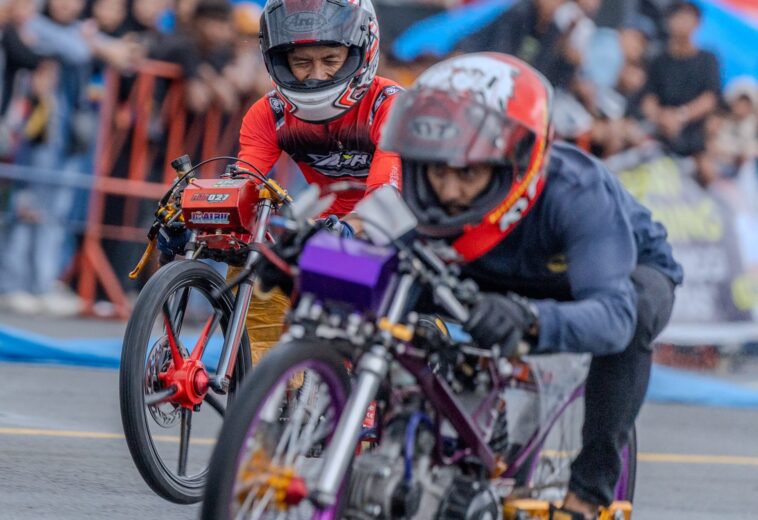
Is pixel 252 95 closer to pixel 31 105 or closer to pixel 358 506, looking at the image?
pixel 31 105

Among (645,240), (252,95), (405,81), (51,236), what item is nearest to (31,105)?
A: (51,236)

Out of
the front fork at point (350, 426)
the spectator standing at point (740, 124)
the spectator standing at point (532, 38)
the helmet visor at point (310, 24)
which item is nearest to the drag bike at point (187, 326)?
the helmet visor at point (310, 24)

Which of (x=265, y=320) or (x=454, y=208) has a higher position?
(x=454, y=208)

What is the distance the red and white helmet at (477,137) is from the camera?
409 centimetres

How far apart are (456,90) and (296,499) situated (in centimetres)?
116

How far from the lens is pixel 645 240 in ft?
15.5

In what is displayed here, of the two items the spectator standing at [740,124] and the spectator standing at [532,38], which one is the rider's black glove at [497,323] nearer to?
the spectator standing at [532,38]

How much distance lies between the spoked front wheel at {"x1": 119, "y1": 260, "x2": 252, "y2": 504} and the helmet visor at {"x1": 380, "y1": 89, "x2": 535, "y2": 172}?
1567 millimetres

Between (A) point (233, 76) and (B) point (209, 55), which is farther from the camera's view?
(A) point (233, 76)

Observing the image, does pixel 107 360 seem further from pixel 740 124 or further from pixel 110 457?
pixel 740 124

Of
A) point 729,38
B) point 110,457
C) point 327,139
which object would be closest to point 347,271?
point 327,139

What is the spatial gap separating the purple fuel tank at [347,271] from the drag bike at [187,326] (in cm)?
146

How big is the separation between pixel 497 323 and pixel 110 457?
3.34 metres

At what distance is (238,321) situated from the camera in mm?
5711
